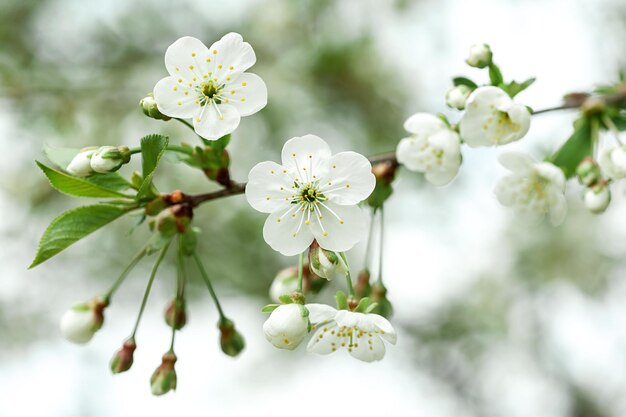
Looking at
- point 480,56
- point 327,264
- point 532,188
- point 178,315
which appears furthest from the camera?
point 532,188

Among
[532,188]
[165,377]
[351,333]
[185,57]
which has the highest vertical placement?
[185,57]

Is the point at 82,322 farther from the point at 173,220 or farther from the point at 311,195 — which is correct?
the point at 311,195

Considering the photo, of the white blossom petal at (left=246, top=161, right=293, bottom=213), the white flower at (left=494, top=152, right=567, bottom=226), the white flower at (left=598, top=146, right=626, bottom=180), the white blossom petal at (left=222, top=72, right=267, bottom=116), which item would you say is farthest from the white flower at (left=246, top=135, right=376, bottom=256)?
the white flower at (left=598, top=146, right=626, bottom=180)

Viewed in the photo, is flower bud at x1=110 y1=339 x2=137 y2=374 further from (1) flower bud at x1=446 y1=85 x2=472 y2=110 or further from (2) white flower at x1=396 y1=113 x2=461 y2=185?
(1) flower bud at x1=446 y1=85 x2=472 y2=110

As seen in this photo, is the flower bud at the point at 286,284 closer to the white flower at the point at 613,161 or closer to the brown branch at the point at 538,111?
the brown branch at the point at 538,111

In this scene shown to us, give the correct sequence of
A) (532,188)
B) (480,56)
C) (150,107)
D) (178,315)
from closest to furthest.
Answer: (150,107) < (480,56) < (178,315) < (532,188)

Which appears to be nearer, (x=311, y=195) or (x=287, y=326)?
(x=287, y=326)

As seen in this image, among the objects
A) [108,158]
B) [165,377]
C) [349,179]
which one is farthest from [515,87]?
[165,377]
